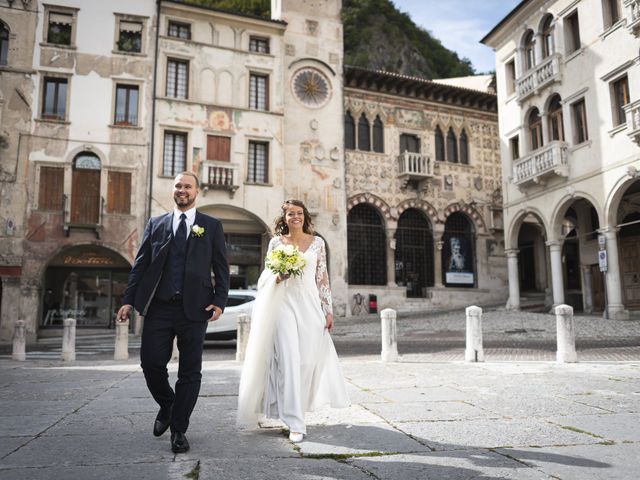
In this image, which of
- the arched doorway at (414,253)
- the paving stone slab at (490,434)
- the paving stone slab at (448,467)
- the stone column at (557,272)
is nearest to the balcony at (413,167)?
the arched doorway at (414,253)

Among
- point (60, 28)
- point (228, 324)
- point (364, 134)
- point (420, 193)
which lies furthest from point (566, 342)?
point (60, 28)

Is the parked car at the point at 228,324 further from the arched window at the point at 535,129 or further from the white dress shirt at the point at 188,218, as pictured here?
the arched window at the point at 535,129

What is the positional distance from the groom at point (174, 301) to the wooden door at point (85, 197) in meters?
19.3

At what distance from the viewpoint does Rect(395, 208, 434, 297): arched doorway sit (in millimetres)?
27369

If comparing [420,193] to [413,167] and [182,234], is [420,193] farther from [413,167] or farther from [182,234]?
[182,234]

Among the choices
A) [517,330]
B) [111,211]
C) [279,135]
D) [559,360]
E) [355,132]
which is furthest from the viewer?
[355,132]

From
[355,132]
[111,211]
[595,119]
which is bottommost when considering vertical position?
[111,211]

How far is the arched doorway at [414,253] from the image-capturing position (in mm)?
27369

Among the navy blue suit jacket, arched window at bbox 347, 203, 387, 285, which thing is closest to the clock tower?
arched window at bbox 347, 203, 387, 285

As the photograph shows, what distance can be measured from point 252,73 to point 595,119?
14.3 meters

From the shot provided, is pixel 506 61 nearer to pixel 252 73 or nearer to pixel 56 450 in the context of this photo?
pixel 252 73

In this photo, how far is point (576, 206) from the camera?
23.6m

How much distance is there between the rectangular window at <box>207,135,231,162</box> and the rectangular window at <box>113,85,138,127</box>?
316 cm

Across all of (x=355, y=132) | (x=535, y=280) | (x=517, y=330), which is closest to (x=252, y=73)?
(x=355, y=132)
